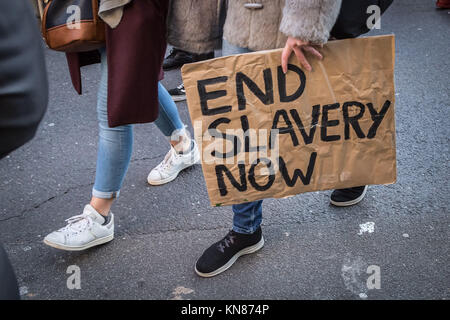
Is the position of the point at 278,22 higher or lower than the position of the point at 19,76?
lower

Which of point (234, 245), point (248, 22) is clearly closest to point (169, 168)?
point (234, 245)

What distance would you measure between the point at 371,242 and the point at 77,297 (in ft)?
5.01

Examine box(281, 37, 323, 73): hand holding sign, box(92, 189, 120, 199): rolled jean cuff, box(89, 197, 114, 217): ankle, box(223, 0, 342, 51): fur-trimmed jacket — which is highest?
box(223, 0, 342, 51): fur-trimmed jacket

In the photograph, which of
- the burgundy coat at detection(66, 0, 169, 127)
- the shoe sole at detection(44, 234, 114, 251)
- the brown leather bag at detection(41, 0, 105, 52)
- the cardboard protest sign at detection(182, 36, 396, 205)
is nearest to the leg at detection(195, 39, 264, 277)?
the cardboard protest sign at detection(182, 36, 396, 205)

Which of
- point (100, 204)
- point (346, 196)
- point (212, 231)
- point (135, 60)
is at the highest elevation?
point (135, 60)

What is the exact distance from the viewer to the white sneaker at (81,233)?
230 cm

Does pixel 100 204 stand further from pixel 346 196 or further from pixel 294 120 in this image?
pixel 346 196

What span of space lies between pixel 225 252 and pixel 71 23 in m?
1.28

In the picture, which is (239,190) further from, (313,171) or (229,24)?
(229,24)

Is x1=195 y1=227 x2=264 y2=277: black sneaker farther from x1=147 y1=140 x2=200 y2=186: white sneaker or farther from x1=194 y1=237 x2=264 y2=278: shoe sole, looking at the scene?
x1=147 y1=140 x2=200 y2=186: white sneaker

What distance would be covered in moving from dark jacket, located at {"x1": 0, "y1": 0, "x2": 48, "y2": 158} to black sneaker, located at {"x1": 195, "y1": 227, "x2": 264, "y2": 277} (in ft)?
4.75

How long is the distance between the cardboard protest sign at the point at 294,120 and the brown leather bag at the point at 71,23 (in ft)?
1.51

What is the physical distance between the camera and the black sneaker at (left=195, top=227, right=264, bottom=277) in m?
2.22

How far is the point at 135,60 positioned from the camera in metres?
1.85
